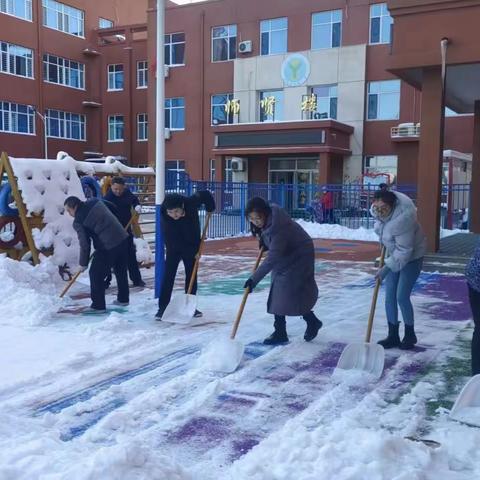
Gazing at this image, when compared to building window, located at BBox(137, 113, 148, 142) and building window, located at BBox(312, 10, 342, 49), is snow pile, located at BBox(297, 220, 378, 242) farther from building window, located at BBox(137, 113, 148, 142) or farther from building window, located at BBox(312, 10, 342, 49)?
building window, located at BBox(137, 113, 148, 142)

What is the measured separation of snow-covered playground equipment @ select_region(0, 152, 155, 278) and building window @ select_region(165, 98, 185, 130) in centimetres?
2441

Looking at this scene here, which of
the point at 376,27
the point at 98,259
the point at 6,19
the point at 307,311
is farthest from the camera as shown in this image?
the point at 6,19

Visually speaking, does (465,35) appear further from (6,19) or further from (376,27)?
(6,19)

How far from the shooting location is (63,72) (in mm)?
37188

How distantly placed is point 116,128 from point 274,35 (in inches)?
515

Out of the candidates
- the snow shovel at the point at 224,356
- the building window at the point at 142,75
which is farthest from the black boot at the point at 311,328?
the building window at the point at 142,75

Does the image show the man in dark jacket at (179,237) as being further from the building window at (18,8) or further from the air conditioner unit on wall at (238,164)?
the building window at (18,8)

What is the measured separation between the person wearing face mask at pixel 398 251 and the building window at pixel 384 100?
23305mm

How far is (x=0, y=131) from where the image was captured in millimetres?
33438

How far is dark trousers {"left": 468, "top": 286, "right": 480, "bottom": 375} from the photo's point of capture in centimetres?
430

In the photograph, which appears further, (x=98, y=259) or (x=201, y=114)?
(x=201, y=114)

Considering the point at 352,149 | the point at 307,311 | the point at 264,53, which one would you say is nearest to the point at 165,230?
the point at 307,311

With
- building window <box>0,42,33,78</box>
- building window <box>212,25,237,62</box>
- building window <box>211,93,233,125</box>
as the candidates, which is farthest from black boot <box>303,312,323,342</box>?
building window <box>0,42,33,78</box>

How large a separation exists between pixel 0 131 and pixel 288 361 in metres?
32.0
